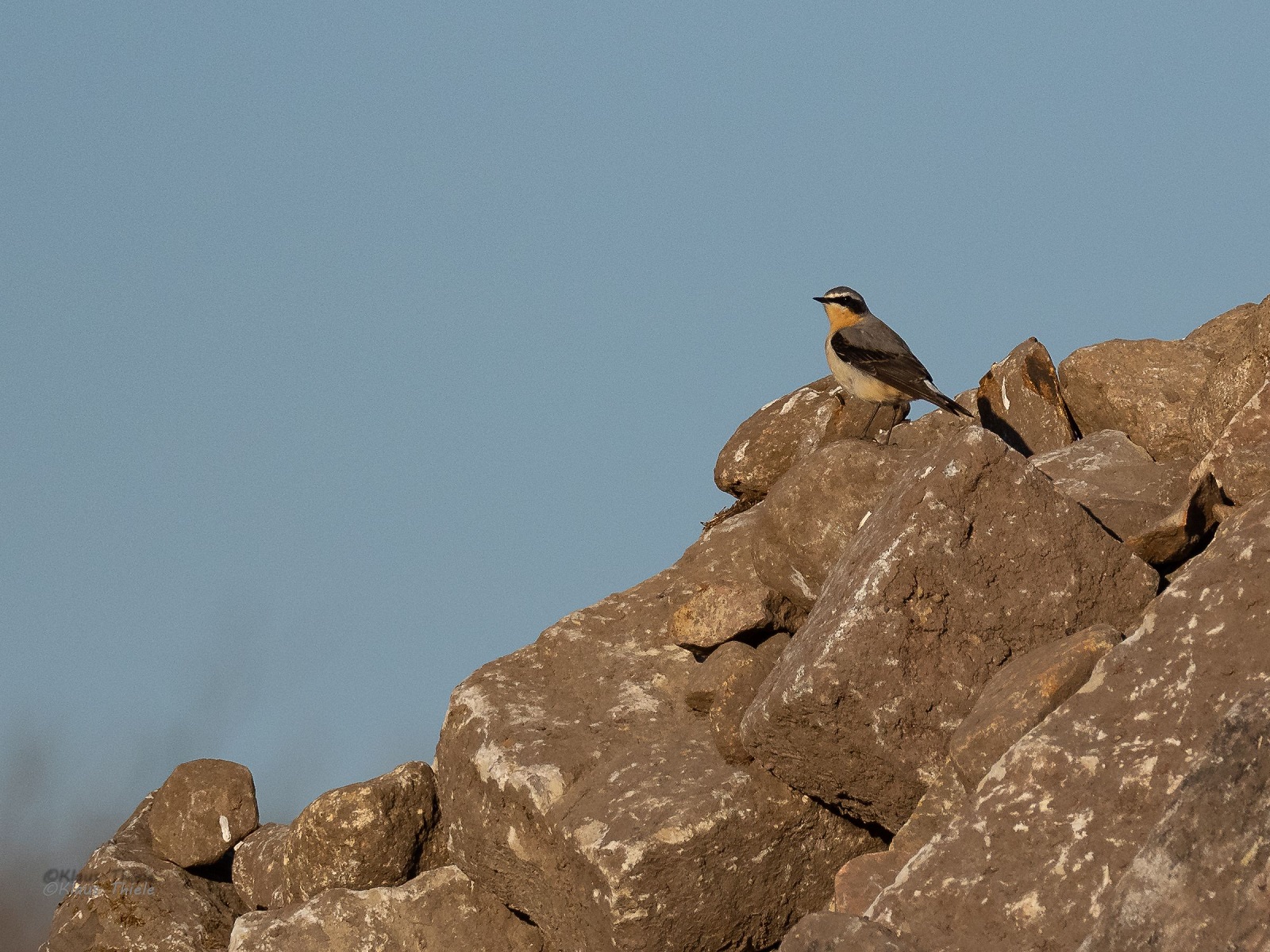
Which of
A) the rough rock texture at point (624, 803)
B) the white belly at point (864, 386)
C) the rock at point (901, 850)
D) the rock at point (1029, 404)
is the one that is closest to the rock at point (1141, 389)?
the rock at point (1029, 404)

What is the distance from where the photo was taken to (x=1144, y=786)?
598cm

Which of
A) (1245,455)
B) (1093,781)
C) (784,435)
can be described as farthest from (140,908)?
(1245,455)

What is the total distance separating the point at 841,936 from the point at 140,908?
8.40 metres

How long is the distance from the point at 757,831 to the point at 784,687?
1110 millimetres

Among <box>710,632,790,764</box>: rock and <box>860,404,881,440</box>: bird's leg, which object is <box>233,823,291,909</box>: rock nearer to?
<box>710,632,790,764</box>: rock

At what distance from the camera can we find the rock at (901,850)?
711 centimetres

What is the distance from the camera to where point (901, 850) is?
7227 mm

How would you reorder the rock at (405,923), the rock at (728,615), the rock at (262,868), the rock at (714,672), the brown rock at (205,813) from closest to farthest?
the rock at (714,672), the rock at (728,615), the rock at (405,923), the rock at (262,868), the brown rock at (205,813)

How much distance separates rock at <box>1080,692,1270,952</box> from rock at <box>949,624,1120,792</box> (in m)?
1.92

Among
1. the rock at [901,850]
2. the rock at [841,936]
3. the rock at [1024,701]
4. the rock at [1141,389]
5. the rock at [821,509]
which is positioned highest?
the rock at [821,509]

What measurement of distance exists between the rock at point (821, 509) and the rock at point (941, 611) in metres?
1.76

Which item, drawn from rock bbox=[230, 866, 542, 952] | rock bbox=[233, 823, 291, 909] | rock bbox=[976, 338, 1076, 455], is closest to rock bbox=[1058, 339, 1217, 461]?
rock bbox=[976, 338, 1076, 455]

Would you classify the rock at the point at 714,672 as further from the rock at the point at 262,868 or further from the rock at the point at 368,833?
the rock at the point at 262,868

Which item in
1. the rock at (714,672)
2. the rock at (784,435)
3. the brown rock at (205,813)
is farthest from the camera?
the brown rock at (205,813)
